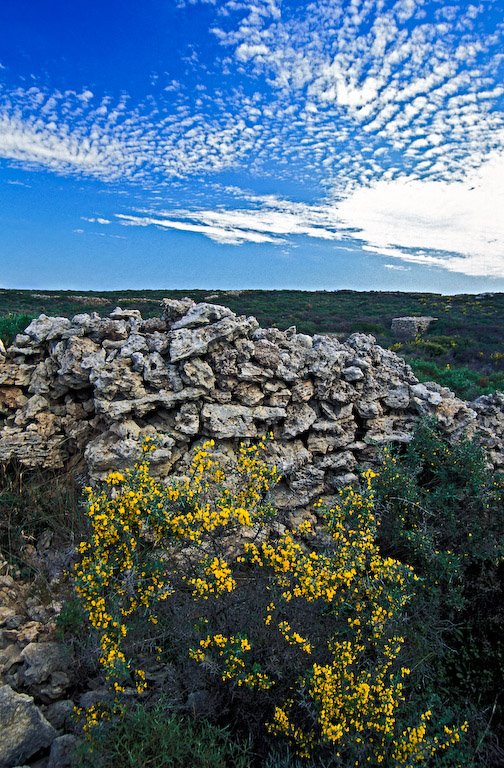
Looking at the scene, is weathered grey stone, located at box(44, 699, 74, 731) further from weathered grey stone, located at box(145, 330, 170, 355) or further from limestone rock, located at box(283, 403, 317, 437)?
weathered grey stone, located at box(145, 330, 170, 355)

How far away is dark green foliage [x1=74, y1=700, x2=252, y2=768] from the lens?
9.87ft

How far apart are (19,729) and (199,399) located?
11.7 feet

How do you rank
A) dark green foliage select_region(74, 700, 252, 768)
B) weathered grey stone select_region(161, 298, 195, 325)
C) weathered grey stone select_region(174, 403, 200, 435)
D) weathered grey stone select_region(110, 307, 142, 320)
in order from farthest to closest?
1. weathered grey stone select_region(110, 307, 142, 320)
2. weathered grey stone select_region(161, 298, 195, 325)
3. weathered grey stone select_region(174, 403, 200, 435)
4. dark green foliage select_region(74, 700, 252, 768)

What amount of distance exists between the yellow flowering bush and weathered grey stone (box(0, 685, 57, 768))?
0.54 meters

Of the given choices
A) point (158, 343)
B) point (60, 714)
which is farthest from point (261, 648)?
point (158, 343)

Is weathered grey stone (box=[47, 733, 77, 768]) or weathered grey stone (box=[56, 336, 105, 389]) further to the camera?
weathered grey stone (box=[56, 336, 105, 389])

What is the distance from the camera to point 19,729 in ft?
11.0

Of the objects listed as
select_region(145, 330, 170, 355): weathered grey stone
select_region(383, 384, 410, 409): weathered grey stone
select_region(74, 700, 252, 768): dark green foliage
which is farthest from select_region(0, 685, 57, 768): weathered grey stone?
select_region(383, 384, 410, 409): weathered grey stone

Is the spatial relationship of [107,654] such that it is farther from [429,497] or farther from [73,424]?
[429,497]

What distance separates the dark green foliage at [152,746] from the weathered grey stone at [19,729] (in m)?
0.43

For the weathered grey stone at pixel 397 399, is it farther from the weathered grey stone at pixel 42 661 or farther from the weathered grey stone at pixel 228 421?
the weathered grey stone at pixel 42 661

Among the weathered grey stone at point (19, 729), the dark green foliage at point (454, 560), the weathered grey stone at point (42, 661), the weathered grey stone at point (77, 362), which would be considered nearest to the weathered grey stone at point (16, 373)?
the weathered grey stone at point (77, 362)

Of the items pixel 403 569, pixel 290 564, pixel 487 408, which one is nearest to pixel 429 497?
pixel 403 569

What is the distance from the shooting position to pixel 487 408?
7.48m
